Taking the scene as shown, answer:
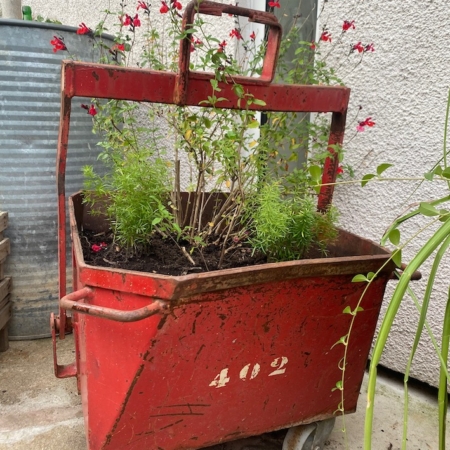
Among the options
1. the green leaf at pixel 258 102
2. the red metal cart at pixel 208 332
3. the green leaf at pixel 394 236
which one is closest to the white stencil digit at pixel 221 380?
the red metal cart at pixel 208 332

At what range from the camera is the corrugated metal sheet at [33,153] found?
1.93m

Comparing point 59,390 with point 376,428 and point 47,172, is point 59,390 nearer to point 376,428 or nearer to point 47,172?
point 47,172

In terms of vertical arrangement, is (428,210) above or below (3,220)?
above

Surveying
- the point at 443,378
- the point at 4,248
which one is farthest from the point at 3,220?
the point at 443,378

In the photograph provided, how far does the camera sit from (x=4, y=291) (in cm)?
206

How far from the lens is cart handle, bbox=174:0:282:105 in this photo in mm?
1128

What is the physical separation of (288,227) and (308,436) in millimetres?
672

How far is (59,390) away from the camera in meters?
1.88

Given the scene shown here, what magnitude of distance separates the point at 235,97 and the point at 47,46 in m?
1.11

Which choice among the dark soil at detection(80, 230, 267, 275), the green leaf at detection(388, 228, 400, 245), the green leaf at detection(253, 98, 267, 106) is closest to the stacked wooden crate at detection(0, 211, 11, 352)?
the dark soil at detection(80, 230, 267, 275)

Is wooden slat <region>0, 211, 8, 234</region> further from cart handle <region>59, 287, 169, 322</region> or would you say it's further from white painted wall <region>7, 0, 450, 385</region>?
white painted wall <region>7, 0, 450, 385</region>

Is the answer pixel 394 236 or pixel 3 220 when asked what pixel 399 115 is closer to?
pixel 394 236

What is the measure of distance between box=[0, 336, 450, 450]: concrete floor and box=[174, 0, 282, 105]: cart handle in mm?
1135

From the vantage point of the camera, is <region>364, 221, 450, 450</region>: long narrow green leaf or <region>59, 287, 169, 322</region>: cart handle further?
<region>59, 287, 169, 322</region>: cart handle
